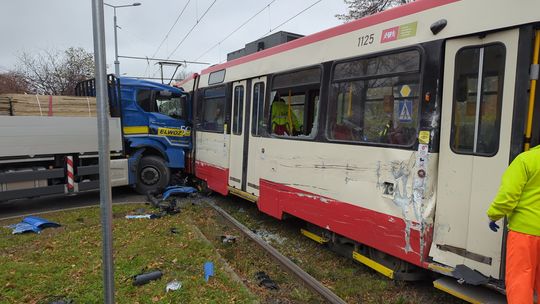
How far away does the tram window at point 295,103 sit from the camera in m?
5.36

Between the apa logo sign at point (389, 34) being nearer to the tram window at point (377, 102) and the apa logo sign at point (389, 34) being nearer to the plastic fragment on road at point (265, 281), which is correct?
the tram window at point (377, 102)

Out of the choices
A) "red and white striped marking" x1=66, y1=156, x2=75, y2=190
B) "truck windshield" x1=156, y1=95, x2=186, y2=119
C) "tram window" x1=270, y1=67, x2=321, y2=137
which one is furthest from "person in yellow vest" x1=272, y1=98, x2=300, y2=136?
"red and white striped marking" x1=66, y1=156, x2=75, y2=190

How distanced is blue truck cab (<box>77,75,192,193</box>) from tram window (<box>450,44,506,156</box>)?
24.0 ft

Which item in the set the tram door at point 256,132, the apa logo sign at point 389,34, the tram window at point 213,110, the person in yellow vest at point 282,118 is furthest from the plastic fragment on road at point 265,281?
the tram window at point 213,110

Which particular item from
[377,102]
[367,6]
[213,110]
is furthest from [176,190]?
[367,6]

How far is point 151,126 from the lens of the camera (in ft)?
30.7

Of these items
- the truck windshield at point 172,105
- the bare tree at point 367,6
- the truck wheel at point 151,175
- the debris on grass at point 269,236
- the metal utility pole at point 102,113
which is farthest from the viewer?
the bare tree at point 367,6

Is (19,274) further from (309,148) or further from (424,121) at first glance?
(424,121)

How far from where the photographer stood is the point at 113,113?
860 cm

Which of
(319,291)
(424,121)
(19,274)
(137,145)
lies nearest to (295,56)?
(424,121)

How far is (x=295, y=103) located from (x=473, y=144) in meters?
3.17

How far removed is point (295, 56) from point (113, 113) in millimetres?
4945

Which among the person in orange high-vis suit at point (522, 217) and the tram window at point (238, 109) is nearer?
the person in orange high-vis suit at point (522, 217)

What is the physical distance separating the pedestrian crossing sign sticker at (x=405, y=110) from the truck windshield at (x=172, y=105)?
7020mm
